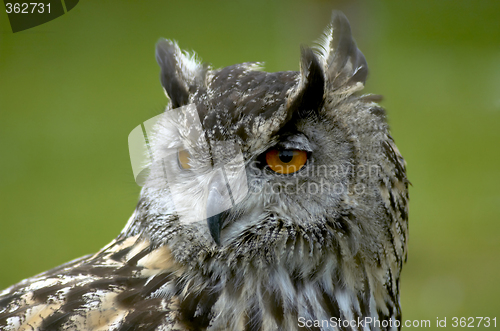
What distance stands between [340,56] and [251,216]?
53cm

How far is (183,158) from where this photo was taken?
3.90 ft

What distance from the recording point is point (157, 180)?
1221 millimetres

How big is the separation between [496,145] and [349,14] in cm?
104

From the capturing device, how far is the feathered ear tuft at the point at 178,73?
121cm

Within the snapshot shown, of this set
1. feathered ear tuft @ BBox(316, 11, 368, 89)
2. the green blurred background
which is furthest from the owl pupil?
the green blurred background

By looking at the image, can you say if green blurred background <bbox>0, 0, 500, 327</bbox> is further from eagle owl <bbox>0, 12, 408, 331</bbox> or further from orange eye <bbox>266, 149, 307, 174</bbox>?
orange eye <bbox>266, 149, 307, 174</bbox>

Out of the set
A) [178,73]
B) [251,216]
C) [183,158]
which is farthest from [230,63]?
[251,216]

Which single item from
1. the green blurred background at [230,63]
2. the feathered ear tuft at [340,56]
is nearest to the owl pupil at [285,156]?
the feathered ear tuft at [340,56]

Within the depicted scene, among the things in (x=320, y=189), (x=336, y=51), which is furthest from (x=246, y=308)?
(x=336, y=51)

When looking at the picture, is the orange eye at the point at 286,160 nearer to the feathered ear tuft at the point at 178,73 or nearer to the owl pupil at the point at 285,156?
the owl pupil at the point at 285,156

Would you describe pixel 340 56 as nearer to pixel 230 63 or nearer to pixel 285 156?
pixel 285 156

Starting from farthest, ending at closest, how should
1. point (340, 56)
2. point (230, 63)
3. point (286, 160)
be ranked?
point (230, 63) → point (340, 56) → point (286, 160)

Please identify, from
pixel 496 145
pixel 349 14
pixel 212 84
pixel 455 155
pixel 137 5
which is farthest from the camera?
pixel 455 155

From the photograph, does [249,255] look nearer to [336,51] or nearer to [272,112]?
[272,112]
